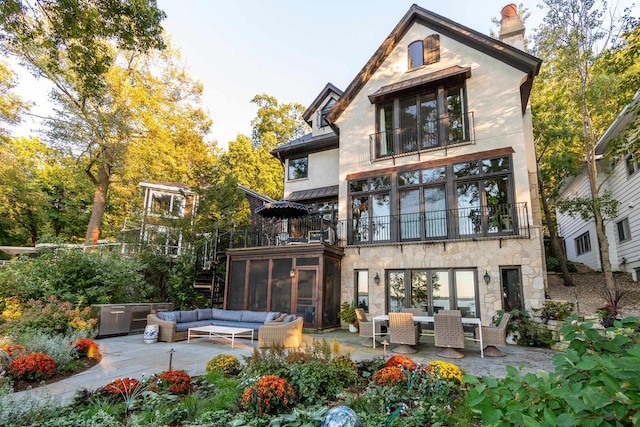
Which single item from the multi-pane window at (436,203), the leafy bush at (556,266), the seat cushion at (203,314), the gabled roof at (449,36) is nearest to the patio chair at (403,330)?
the multi-pane window at (436,203)

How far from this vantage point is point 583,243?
1858cm

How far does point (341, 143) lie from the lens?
44.9ft

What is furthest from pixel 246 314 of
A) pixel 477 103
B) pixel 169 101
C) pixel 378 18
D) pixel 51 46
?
pixel 169 101

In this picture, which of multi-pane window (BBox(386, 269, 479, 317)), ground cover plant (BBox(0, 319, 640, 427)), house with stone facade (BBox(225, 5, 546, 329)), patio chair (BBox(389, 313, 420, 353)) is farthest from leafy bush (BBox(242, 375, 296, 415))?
multi-pane window (BBox(386, 269, 479, 317))

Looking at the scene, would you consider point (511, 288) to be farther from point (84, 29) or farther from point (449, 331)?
point (84, 29)

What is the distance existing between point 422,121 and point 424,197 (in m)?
2.91

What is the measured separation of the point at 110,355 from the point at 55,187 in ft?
76.4

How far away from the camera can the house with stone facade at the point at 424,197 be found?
1027 cm

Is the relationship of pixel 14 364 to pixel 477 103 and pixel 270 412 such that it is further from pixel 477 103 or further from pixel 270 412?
pixel 477 103

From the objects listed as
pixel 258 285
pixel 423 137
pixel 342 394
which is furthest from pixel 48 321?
pixel 423 137

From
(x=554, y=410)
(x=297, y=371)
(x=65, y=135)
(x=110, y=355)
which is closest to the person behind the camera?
(x=554, y=410)

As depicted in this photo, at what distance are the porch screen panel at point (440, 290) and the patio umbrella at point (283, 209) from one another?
202 inches

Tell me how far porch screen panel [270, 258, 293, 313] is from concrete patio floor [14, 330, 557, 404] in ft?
6.29

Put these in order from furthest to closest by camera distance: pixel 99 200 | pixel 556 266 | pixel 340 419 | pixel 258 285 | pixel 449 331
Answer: pixel 99 200 < pixel 556 266 < pixel 258 285 < pixel 449 331 < pixel 340 419
